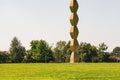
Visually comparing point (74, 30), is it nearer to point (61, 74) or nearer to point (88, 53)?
point (88, 53)

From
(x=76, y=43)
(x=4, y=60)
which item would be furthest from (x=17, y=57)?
(x=76, y=43)

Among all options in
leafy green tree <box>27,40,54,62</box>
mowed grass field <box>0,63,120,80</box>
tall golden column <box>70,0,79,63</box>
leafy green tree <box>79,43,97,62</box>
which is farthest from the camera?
leafy green tree <box>79,43,97,62</box>

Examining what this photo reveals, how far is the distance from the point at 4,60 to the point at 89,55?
16.6 meters

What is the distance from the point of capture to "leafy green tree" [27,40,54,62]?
66375 mm

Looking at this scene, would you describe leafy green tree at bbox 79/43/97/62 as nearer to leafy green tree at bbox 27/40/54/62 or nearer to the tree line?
the tree line

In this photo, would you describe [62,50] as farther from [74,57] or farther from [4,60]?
[74,57]

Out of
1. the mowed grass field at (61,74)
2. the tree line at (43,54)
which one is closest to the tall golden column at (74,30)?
the tree line at (43,54)

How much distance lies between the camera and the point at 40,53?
66750 mm

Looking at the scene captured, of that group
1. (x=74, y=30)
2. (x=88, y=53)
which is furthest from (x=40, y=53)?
(x=74, y=30)

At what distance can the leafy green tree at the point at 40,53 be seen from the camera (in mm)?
66375

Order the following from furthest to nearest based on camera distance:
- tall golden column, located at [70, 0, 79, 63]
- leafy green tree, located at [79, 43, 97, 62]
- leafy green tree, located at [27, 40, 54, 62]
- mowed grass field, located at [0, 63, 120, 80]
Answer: leafy green tree, located at [79, 43, 97, 62] < leafy green tree, located at [27, 40, 54, 62] < tall golden column, located at [70, 0, 79, 63] < mowed grass field, located at [0, 63, 120, 80]

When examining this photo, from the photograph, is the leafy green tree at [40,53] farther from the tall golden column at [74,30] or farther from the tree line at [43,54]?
the tall golden column at [74,30]

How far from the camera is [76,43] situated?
174 ft

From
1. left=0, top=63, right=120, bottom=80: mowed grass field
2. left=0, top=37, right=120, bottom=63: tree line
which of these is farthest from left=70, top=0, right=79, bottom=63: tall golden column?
left=0, top=63, right=120, bottom=80: mowed grass field
